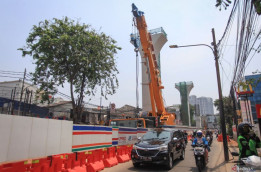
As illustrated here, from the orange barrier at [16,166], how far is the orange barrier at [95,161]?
274 cm

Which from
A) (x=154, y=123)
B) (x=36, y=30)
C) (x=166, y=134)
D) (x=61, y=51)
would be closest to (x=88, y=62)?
(x=61, y=51)

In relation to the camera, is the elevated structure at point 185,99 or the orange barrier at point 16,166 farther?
the elevated structure at point 185,99

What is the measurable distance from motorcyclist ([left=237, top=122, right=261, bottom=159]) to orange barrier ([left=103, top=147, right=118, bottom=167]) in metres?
6.03

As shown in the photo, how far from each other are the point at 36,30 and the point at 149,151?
15.7 meters

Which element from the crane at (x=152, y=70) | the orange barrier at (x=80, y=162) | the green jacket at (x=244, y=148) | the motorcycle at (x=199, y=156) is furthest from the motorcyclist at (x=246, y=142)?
the crane at (x=152, y=70)

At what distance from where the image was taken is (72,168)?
22.4 ft

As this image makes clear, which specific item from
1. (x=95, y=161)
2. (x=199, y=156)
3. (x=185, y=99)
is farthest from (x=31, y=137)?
(x=185, y=99)

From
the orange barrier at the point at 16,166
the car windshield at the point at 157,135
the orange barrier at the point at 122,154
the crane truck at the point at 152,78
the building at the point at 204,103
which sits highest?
the building at the point at 204,103

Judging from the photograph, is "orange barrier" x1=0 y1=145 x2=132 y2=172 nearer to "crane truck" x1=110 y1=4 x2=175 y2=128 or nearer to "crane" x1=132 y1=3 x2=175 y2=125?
"crane truck" x1=110 y1=4 x2=175 y2=128

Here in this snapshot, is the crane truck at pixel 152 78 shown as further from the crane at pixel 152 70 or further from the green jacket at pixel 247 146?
the green jacket at pixel 247 146

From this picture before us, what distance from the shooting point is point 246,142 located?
452 cm

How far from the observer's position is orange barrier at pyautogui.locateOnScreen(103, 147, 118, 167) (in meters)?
8.99

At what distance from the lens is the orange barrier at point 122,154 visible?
34.1 feet

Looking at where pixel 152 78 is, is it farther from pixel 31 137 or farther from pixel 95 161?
pixel 31 137
